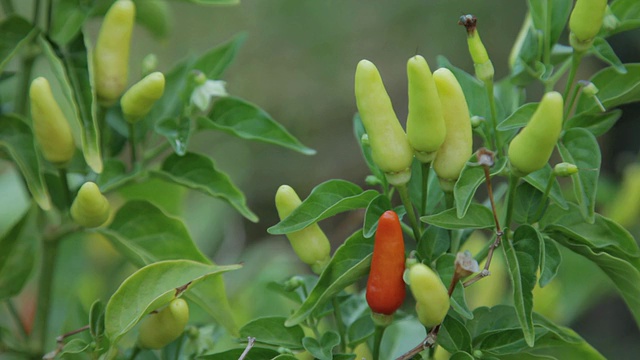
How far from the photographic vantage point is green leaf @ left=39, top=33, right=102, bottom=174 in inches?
32.2

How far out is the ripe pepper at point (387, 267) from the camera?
2.32 ft

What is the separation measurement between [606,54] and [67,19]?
59 cm

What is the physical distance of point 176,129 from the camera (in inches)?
35.4

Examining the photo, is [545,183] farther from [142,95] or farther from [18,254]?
[18,254]

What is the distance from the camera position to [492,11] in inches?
127

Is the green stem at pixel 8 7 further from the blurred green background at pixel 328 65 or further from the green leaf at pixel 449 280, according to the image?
the blurred green background at pixel 328 65

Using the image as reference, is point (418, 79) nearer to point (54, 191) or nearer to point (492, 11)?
point (54, 191)

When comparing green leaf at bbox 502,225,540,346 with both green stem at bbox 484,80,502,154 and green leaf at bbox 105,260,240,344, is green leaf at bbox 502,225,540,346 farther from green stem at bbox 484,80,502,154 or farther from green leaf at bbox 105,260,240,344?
green leaf at bbox 105,260,240,344

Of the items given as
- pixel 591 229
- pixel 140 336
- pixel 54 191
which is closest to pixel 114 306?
pixel 140 336

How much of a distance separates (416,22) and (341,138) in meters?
0.56

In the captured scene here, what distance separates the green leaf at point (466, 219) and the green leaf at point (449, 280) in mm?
33

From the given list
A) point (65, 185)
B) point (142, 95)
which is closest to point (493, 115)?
point (142, 95)

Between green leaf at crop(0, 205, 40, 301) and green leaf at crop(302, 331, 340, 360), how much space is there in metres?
0.36

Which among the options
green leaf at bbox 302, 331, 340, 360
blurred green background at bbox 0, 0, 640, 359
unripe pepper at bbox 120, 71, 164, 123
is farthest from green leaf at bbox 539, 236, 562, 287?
blurred green background at bbox 0, 0, 640, 359
